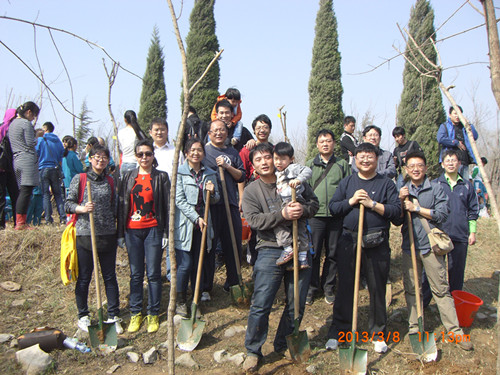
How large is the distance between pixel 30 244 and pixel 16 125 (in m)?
1.79

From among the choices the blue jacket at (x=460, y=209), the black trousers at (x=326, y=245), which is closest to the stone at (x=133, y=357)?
the black trousers at (x=326, y=245)

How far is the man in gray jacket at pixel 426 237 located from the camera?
4344mm

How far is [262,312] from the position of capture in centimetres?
377

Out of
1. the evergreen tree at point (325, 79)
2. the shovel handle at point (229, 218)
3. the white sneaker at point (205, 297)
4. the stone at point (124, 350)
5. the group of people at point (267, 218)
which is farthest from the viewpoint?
the evergreen tree at point (325, 79)

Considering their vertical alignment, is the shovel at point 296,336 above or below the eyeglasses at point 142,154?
below

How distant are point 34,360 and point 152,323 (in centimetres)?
118

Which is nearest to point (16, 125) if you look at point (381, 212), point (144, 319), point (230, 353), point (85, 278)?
→ point (85, 278)

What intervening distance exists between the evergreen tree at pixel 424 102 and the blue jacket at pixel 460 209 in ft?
37.1

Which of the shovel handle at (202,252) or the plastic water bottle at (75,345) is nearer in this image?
the plastic water bottle at (75,345)

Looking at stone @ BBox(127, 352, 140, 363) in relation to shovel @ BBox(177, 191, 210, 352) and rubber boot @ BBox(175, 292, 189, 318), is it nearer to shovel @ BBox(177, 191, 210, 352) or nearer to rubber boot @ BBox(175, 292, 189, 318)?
shovel @ BBox(177, 191, 210, 352)

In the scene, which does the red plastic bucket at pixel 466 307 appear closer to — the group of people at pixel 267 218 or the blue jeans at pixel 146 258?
the group of people at pixel 267 218

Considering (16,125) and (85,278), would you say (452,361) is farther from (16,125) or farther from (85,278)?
(16,125)

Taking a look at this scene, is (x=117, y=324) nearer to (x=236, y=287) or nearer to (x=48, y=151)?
(x=236, y=287)

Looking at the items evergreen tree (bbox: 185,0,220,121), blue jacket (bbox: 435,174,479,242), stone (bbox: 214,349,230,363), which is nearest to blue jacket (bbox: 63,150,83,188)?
stone (bbox: 214,349,230,363)
